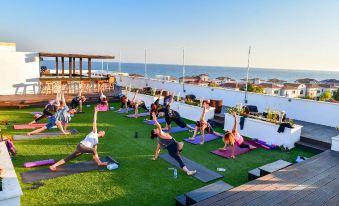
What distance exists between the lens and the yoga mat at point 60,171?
6250 mm

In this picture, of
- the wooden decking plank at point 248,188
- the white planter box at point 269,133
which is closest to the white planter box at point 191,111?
the white planter box at point 269,133

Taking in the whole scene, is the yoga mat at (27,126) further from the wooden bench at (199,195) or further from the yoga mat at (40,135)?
the wooden bench at (199,195)

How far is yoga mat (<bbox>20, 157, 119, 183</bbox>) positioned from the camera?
20.5 feet

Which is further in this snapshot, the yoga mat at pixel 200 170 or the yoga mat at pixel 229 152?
the yoga mat at pixel 229 152

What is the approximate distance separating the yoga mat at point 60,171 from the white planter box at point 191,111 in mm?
5936

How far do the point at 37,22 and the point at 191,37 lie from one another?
27117 mm

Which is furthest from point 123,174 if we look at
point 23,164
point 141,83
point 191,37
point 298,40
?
point 298,40

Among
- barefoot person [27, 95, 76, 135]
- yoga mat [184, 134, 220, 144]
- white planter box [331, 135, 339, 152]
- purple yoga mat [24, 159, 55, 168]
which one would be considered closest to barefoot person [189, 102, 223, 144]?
yoga mat [184, 134, 220, 144]

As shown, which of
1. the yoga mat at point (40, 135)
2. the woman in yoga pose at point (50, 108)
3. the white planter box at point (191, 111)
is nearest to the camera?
the yoga mat at point (40, 135)

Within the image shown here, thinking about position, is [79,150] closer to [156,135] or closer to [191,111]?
[156,135]

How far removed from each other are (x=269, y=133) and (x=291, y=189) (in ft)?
14.7

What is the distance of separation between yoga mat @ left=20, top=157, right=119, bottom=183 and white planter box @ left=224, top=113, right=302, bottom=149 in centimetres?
534

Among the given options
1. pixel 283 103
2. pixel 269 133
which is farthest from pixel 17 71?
pixel 283 103

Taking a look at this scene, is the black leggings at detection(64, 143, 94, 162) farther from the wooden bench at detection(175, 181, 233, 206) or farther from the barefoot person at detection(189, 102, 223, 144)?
the barefoot person at detection(189, 102, 223, 144)
